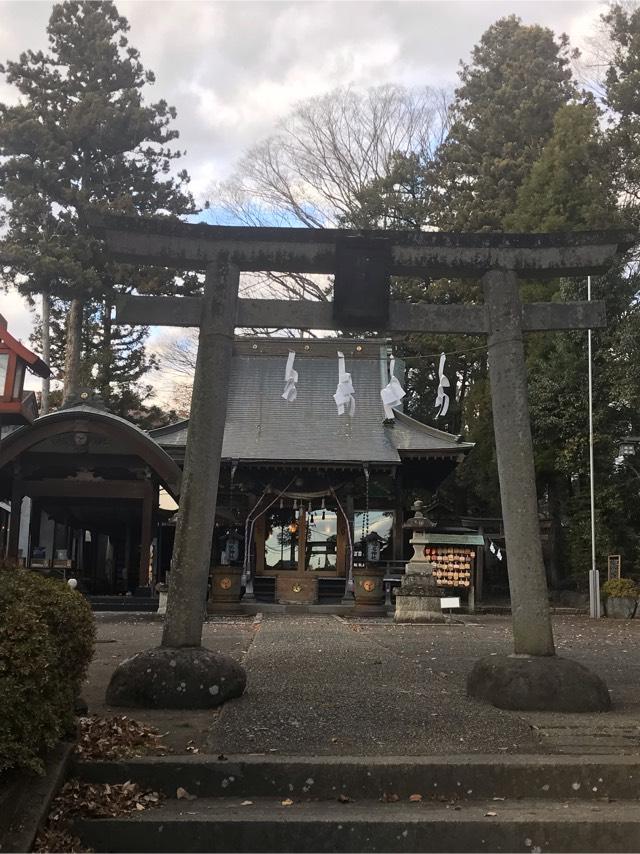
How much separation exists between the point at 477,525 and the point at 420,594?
10.7 m

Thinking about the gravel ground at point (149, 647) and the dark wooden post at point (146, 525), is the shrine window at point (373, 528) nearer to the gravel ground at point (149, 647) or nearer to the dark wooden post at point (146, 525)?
the gravel ground at point (149, 647)

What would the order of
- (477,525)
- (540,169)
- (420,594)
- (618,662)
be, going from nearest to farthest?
(618,662), (420,594), (540,169), (477,525)

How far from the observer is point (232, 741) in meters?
4.12

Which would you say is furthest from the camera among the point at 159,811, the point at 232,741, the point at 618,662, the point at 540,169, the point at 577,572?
the point at 540,169

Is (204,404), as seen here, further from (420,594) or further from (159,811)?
(420,594)

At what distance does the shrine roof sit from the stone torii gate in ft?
40.4

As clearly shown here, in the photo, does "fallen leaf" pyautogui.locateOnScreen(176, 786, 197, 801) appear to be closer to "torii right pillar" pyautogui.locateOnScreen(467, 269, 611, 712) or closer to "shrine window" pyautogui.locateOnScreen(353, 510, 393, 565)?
"torii right pillar" pyautogui.locateOnScreen(467, 269, 611, 712)

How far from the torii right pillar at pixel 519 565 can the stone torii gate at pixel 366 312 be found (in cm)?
1

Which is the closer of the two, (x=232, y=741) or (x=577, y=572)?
(x=232, y=741)

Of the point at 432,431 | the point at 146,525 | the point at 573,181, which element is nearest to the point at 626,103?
the point at 573,181

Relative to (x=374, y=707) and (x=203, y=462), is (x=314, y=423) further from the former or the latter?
(x=374, y=707)

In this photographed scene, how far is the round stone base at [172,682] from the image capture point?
16.4 feet

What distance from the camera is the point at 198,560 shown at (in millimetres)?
5504

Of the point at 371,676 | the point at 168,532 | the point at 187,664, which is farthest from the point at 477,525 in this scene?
the point at 187,664
